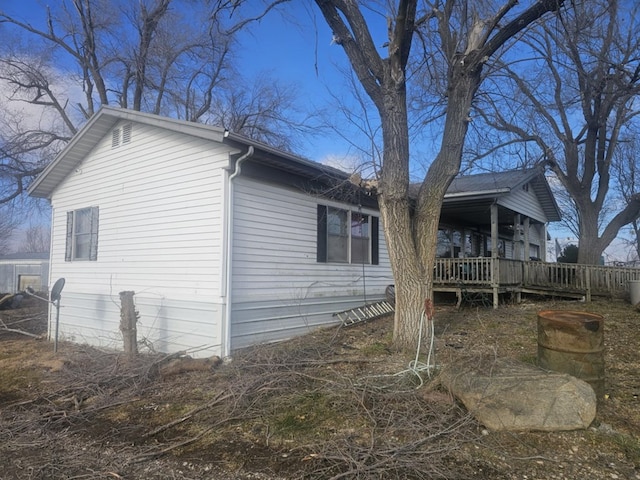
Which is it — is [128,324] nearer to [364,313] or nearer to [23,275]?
[364,313]

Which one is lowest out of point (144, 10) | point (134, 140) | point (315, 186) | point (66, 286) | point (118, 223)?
point (66, 286)

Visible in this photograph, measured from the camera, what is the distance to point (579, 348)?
4.91 meters

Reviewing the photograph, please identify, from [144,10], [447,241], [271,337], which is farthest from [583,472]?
[144,10]

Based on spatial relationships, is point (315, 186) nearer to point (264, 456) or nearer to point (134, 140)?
point (134, 140)

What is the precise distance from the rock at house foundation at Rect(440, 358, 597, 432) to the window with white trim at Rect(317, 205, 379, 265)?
5.69 m

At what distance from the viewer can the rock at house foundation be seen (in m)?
4.19

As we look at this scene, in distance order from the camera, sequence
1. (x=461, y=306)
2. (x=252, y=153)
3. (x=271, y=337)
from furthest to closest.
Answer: (x=461, y=306) → (x=271, y=337) → (x=252, y=153)

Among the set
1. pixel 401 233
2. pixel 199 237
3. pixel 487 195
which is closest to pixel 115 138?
pixel 199 237

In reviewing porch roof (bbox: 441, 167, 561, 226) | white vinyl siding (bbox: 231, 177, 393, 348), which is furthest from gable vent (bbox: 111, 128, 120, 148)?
porch roof (bbox: 441, 167, 561, 226)

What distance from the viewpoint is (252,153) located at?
754cm

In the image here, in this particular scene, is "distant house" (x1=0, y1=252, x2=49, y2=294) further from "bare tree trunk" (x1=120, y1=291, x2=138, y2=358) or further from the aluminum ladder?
the aluminum ladder

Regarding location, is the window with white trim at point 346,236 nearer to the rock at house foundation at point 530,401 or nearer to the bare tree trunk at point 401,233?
the bare tree trunk at point 401,233

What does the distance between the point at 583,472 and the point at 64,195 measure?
12325 millimetres

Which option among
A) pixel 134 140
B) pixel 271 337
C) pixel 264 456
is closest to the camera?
pixel 264 456
